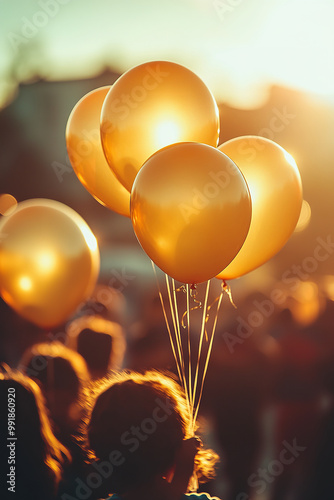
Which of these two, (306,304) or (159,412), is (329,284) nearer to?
(306,304)

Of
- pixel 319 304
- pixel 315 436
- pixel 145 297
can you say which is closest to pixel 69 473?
pixel 315 436

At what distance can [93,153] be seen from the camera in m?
1.78

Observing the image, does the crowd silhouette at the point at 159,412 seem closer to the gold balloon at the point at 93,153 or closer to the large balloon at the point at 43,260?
the large balloon at the point at 43,260

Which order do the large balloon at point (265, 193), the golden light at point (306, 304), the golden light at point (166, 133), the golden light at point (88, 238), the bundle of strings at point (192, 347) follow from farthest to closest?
the golden light at point (306, 304) < the bundle of strings at point (192, 347) < the golden light at point (88, 238) < the large balloon at point (265, 193) < the golden light at point (166, 133)

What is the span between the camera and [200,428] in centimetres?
293

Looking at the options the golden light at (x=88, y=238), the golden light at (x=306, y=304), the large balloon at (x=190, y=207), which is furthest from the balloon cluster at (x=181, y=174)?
the golden light at (x=306, y=304)

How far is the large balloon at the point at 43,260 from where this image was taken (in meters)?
1.76

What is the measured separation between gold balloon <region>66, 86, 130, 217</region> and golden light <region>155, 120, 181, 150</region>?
0.35m

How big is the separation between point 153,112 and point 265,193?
462 mm

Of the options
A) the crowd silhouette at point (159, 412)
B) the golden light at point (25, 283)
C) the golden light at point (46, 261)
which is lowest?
the crowd silhouette at point (159, 412)

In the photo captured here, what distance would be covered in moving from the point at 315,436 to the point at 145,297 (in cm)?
167

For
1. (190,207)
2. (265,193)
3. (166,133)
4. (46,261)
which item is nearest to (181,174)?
(190,207)

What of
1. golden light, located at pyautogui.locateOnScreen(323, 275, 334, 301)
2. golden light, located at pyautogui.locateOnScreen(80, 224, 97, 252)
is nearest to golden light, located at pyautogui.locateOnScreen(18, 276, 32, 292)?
golden light, located at pyautogui.locateOnScreen(80, 224, 97, 252)

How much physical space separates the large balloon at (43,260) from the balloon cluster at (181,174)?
0.62 ft
